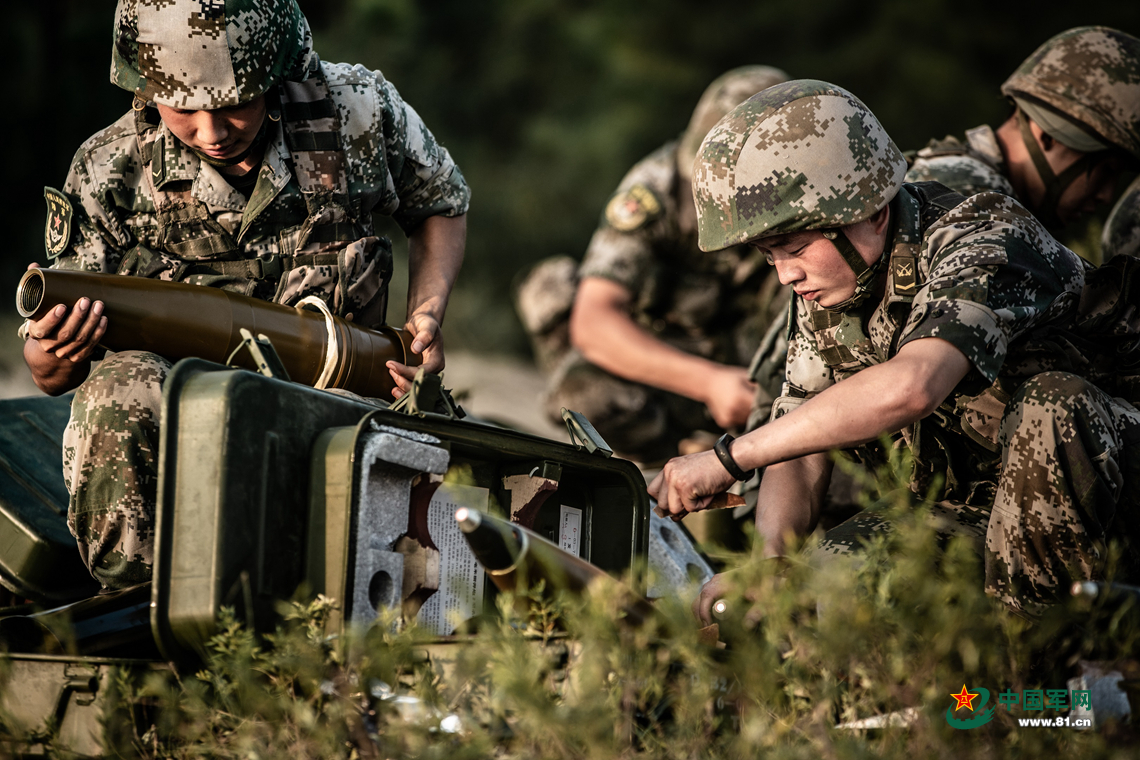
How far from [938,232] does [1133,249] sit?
2401 mm

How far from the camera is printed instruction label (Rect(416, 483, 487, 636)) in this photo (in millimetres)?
2734

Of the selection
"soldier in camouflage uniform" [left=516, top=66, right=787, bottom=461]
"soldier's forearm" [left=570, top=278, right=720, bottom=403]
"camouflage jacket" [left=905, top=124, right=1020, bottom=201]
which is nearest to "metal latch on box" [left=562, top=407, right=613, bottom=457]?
"camouflage jacket" [left=905, top=124, right=1020, bottom=201]

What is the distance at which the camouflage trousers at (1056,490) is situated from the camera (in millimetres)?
2818

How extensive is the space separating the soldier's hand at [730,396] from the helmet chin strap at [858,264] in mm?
2048

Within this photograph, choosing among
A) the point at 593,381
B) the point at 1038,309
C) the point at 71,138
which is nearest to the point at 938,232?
the point at 1038,309

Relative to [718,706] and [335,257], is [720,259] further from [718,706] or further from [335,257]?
[718,706]

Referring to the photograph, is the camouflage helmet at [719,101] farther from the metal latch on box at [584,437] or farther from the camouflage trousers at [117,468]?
the camouflage trousers at [117,468]

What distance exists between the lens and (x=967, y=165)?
4367 mm

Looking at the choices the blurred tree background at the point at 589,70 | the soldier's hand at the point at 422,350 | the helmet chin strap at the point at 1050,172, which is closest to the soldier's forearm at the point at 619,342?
the helmet chin strap at the point at 1050,172

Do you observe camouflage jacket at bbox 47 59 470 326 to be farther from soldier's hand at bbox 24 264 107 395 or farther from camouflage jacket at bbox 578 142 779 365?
camouflage jacket at bbox 578 142 779 365

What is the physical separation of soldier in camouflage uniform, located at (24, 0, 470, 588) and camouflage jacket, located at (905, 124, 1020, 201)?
1782 millimetres

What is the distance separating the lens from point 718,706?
219 cm

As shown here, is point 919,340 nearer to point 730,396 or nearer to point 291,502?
point 291,502

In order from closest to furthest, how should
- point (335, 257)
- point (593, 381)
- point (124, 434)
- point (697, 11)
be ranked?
point (124, 434) → point (335, 257) → point (593, 381) → point (697, 11)
